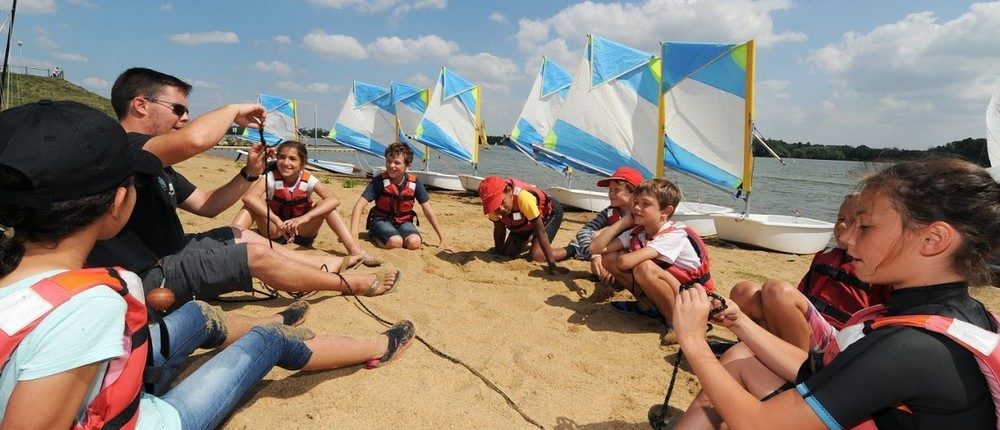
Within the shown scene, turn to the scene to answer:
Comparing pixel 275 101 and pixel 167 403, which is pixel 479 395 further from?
pixel 275 101

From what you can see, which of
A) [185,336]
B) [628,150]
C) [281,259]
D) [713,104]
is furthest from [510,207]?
[628,150]

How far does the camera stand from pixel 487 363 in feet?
9.46

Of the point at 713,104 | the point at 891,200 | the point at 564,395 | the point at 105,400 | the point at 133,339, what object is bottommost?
the point at 564,395

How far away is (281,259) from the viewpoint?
325cm

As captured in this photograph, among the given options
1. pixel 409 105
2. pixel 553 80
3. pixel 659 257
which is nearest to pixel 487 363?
pixel 659 257

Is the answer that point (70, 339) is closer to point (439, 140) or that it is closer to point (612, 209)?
point (612, 209)

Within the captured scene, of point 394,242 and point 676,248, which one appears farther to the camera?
point 394,242

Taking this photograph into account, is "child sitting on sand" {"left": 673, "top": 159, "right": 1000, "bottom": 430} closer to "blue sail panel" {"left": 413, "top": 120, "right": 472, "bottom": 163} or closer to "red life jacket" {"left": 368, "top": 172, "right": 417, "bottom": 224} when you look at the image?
"red life jacket" {"left": 368, "top": 172, "right": 417, "bottom": 224}

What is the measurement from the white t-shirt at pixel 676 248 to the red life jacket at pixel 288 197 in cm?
380

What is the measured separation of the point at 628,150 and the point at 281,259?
8.72 meters

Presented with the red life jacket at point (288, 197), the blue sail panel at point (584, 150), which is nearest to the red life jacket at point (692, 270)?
the red life jacket at point (288, 197)

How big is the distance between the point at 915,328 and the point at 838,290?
72.9 inches

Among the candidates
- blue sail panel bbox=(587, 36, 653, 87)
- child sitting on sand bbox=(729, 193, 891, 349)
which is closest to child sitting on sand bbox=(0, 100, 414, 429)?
child sitting on sand bbox=(729, 193, 891, 349)

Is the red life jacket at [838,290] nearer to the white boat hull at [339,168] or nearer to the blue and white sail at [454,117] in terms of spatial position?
the blue and white sail at [454,117]
